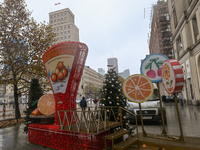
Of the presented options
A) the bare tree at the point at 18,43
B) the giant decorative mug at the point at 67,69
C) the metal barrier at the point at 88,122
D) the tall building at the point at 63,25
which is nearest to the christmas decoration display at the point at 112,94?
the metal barrier at the point at 88,122

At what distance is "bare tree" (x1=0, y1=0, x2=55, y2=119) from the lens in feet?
37.2

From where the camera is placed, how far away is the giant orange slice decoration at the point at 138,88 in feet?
15.2

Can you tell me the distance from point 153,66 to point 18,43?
35.8 ft

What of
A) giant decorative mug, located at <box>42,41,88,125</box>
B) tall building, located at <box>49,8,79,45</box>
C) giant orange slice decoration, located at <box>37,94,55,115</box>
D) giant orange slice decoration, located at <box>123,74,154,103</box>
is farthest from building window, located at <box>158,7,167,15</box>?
tall building, located at <box>49,8,79,45</box>

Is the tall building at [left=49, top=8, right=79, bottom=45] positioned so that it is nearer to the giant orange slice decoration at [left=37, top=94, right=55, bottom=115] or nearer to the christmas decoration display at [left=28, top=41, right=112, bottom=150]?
the giant orange slice decoration at [left=37, top=94, right=55, bottom=115]

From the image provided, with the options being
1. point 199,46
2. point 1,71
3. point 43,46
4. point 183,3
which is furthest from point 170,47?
point 1,71

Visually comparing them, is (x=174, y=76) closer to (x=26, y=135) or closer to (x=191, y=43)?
(x=26, y=135)

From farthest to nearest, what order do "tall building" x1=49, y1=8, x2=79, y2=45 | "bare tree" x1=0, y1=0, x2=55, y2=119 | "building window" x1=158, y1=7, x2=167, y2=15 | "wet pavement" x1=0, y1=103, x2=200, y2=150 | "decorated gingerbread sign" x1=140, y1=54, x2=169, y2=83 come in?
"tall building" x1=49, y1=8, x2=79, y2=45
"building window" x1=158, y1=7, x2=167, y2=15
"bare tree" x1=0, y1=0, x2=55, y2=119
"wet pavement" x1=0, y1=103, x2=200, y2=150
"decorated gingerbread sign" x1=140, y1=54, x2=169, y2=83

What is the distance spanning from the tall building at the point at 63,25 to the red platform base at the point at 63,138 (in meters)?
75.1

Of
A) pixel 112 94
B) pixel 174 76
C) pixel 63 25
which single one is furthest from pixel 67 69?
pixel 63 25

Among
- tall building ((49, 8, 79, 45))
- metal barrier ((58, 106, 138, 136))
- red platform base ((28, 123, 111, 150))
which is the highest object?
tall building ((49, 8, 79, 45))

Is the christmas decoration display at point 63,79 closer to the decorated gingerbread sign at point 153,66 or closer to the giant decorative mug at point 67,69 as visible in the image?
the giant decorative mug at point 67,69

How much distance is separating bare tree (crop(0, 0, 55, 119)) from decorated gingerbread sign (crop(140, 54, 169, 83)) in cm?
902

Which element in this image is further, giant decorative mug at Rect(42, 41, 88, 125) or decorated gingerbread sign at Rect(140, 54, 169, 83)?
decorated gingerbread sign at Rect(140, 54, 169, 83)
